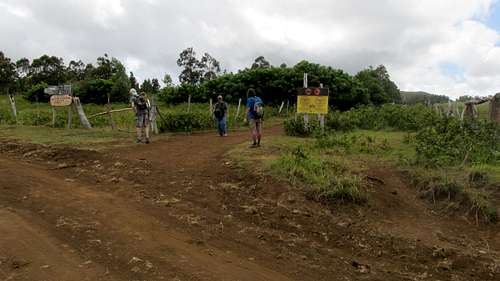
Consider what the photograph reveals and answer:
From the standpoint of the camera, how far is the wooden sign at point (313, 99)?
13.5 meters

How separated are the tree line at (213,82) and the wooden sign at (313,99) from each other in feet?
41.1

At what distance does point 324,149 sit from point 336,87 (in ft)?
73.0

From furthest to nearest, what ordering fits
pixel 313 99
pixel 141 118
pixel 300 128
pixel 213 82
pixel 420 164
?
1. pixel 213 82
2. pixel 300 128
3. pixel 313 99
4. pixel 141 118
5. pixel 420 164

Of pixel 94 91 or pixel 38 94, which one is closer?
pixel 94 91

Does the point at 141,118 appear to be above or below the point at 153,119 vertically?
above

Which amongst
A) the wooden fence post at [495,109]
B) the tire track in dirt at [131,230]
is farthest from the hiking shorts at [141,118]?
the wooden fence post at [495,109]

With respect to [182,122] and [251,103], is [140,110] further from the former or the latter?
[182,122]

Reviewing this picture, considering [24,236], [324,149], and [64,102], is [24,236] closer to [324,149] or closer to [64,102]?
Result: [324,149]

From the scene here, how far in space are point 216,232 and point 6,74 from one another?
50570 mm

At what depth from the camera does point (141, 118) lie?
12953mm

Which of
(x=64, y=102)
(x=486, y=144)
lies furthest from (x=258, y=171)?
(x=64, y=102)

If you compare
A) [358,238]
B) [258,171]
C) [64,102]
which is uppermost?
[64,102]

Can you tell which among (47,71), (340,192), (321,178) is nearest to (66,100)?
(321,178)

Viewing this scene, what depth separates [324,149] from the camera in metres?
10.9
